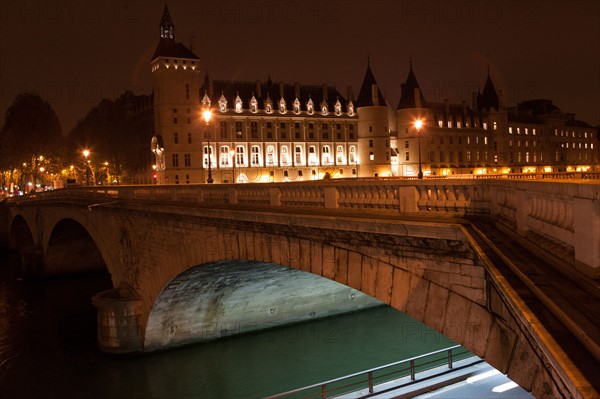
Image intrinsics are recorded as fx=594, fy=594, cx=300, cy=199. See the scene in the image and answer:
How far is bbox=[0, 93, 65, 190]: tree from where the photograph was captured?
2938 inches

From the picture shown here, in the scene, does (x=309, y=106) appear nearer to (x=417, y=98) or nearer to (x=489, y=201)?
(x=417, y=98)

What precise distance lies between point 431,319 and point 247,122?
83.3 meters

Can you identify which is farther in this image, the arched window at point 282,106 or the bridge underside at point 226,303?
the arched window at point 282,106

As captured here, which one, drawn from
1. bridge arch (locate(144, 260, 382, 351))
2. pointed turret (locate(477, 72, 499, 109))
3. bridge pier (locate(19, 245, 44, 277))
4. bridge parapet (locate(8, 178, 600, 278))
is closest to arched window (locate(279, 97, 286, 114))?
pointed turret (locate(477, 72, 499, 109))

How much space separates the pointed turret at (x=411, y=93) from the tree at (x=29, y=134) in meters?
53.8

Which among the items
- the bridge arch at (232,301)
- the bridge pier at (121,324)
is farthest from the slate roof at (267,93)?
the bridge pier at (121,324)

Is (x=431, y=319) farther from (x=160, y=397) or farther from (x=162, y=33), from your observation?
(x=162, y=33)

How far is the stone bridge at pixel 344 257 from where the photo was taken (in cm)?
626

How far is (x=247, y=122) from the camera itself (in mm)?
91125

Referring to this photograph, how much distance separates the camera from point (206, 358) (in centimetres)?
2609

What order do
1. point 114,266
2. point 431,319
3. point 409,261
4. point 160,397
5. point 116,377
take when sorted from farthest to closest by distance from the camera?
point 114,266 < point 116,377 < point 160,397 < point 409,261 < point 431,319

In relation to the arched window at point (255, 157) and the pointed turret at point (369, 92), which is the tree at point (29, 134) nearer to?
the arched window at point (255, 157)

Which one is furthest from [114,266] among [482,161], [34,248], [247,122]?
[482,161]

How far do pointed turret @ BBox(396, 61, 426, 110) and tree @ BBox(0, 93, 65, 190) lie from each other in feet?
177
